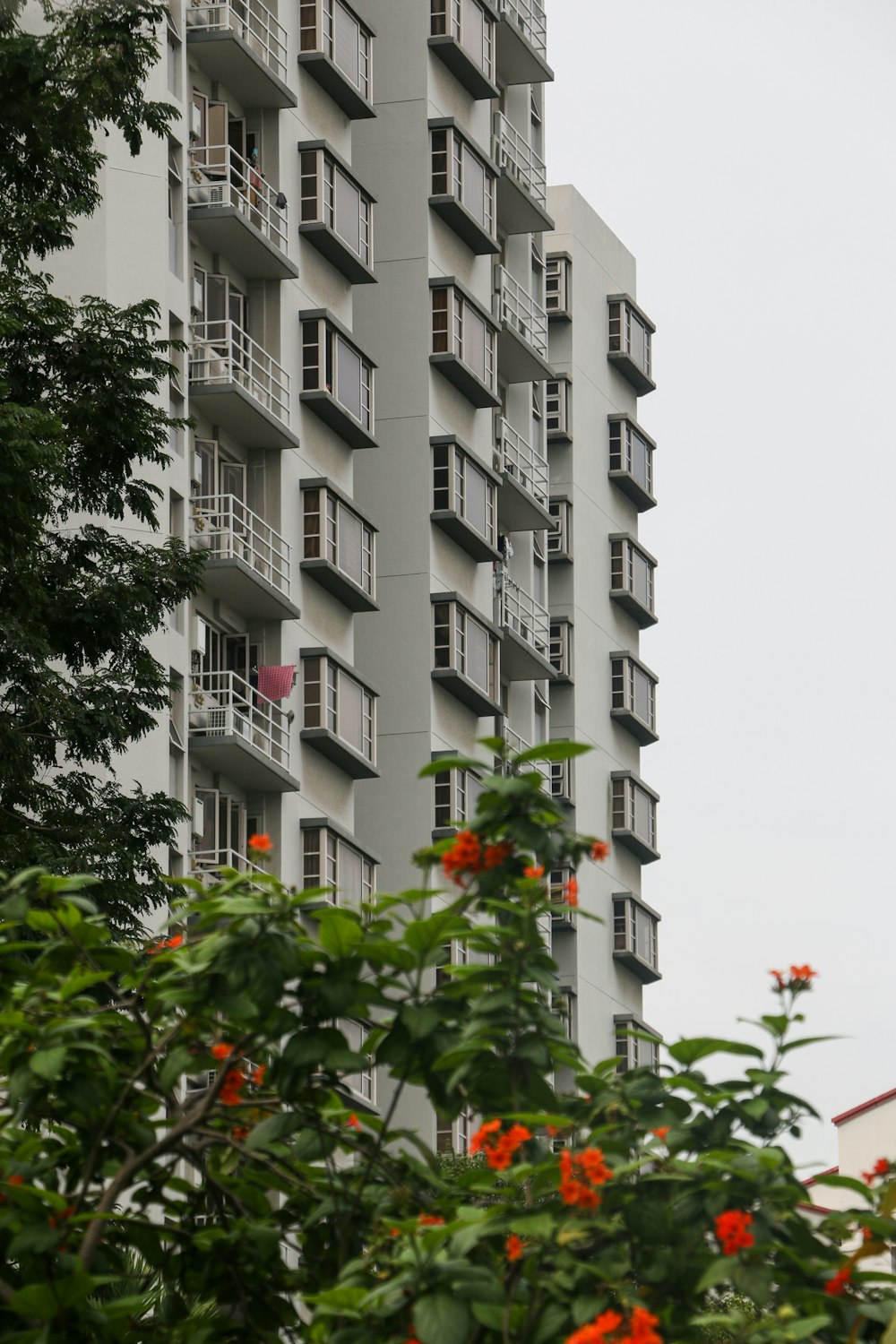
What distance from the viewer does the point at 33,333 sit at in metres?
23.2

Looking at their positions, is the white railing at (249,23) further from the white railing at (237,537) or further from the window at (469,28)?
the white railing at (237,537)

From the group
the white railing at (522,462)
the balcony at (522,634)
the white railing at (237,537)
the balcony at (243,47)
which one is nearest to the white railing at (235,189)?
the balcony at (243,47)

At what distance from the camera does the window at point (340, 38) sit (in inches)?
1885

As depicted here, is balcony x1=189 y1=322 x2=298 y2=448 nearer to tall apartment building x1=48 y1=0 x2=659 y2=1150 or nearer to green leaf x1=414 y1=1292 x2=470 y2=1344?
tall apartment building x1=48 y1=0 x2=659 y2=1150

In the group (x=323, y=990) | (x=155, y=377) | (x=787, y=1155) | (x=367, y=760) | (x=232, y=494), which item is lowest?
(x=787, y=1155)

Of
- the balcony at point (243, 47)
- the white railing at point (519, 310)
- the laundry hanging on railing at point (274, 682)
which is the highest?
the white railing at point (519, 310)

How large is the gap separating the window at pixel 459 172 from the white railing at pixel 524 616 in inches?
331

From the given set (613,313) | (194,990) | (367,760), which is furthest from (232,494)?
(194,990)

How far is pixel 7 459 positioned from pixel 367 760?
88.4 ft

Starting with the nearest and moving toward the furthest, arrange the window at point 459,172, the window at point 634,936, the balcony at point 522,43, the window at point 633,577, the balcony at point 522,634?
1. the window at point 459,172
2. the balcony at point 522,634
3. the balcony at point 522,43
4. the window at point 634,936
5. the window at point 633,577

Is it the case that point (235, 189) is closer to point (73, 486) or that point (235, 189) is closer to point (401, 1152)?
point (73, 486)

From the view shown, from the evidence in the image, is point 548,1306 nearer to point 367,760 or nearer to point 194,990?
point 194,990

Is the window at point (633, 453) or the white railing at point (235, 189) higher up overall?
the window at point (633, 453)

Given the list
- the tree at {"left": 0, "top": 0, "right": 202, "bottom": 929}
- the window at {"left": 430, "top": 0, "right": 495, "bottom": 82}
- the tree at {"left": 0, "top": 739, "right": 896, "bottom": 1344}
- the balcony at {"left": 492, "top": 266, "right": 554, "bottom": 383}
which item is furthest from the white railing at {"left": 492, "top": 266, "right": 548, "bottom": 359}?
the tree at {"left": 0, "top": 739, "right": 896, "bottom": 1344}
